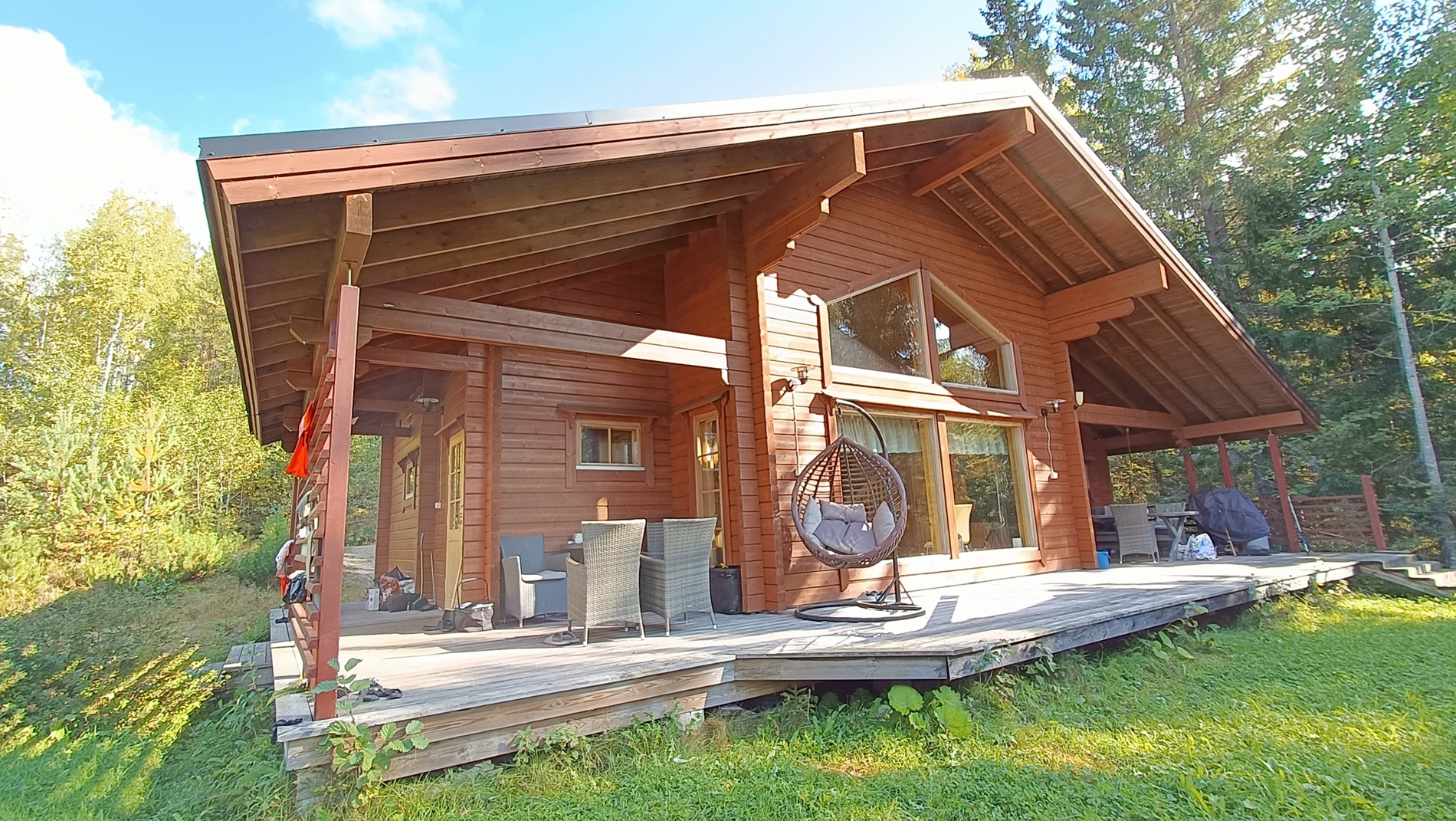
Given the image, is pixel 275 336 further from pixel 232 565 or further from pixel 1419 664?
pixel 232 565

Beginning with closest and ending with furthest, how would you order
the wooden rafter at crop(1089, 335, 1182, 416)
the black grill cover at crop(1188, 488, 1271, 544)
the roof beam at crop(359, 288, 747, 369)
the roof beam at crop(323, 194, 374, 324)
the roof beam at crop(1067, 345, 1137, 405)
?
the roof beam at crop(323, 194, 374, 324)
the roof beam at crop(359, 288, 747, 369)
the wooden rafter at crop(1089, 335, 1182, 416)
the black grill cover at crop(1188, 488, 1271, 544)
the roof beam at crop(1067, 345, 1137, 405)

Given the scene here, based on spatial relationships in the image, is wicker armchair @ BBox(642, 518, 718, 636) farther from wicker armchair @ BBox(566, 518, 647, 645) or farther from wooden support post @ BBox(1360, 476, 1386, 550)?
wooden support post @ BBox(1360, 476, 1386, 550)

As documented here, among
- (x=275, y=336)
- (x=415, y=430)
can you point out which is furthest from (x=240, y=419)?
(x=275, y=336)

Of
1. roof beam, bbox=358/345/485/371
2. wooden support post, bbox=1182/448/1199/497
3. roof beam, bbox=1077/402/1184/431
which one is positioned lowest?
wooden support post, bbox=1182/448/1199/497

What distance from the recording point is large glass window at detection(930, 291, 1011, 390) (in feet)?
25.2

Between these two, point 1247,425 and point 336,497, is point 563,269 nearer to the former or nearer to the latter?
point 336,497

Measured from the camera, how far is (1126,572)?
299 inches

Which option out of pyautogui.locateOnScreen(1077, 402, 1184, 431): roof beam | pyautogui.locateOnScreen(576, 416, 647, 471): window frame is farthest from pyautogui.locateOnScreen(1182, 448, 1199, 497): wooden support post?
pyautogui.locateOnScreen(576, 416, 647, 471): window frame

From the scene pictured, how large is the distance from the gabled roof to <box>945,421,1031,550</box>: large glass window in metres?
1.62

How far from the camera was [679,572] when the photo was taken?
456 centimetres

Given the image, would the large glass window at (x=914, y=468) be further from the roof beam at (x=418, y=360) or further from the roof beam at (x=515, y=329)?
the roof beam at (x=418, y=360)

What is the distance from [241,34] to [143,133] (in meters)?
19.9

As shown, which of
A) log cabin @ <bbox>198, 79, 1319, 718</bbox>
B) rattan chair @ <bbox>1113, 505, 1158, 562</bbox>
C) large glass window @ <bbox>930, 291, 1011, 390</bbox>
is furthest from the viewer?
rattan chair @ <bbox>1113, 505, 1158, 562</bbox>

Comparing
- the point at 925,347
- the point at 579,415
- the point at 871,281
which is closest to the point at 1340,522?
the point at 925,347
